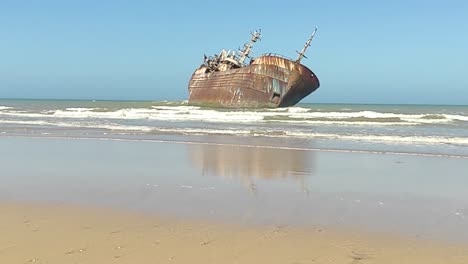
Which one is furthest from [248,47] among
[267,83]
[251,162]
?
[251,162]

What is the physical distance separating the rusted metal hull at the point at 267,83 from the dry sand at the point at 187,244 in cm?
2654

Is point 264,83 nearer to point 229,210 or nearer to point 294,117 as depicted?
point 294,117

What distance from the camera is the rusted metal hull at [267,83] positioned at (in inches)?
1198

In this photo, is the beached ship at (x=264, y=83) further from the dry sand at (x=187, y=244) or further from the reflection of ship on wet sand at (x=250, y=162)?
the dry sand at (x=187, y=244)

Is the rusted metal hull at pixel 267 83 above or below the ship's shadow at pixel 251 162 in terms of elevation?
above

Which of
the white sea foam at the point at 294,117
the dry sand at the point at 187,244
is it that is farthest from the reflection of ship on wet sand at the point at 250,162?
the white sea foam at the point at 294,117

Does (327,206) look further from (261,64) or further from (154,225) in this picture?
(261,64)

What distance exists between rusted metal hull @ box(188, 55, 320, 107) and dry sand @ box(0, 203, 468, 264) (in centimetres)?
2654

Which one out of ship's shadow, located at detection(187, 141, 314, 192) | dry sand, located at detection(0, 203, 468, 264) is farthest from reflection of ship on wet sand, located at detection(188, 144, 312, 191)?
dry sand, located at detection(0, 203, 468, 264)

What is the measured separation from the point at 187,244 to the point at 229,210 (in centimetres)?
123

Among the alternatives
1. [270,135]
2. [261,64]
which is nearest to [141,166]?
[270,135]

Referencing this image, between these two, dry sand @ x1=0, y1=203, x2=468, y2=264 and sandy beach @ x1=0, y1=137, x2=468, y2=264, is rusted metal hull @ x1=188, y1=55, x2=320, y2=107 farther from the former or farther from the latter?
dry sand @ x1=0, y1=203, x2=468, y2=264

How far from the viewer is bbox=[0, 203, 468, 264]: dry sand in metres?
3.40

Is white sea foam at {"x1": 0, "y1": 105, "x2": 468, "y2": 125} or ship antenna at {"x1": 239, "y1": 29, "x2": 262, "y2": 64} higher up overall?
ship antenna at {"x1": 239, "y1": 29, "x2": 262, "y2": 64}
